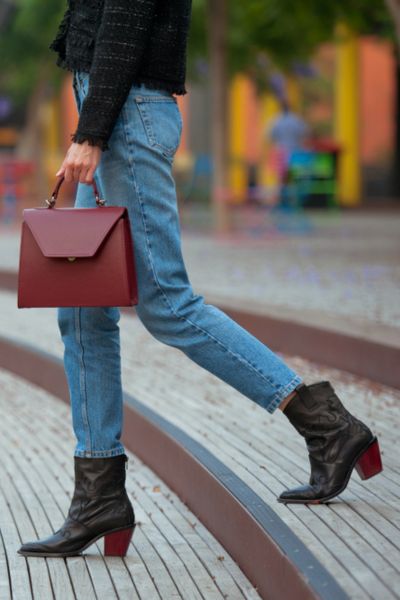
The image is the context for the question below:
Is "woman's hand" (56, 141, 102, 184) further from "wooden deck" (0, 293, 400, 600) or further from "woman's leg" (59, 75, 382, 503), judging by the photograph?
"wooden deck" (0, 293, 400, 600)

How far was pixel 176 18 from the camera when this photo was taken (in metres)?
3.60

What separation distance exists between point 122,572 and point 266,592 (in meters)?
0.47

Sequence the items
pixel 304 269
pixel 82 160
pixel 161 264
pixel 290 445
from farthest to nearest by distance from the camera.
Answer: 1. pixel 304 269
2. pixel 290 445
3. pixel 161 264
4. pixel 82 160

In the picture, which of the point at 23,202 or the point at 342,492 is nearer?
the point at 342,492

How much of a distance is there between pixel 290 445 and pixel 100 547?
994 mm

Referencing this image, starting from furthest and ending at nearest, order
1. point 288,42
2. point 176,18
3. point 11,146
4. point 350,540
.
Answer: point 11,146
point 288,42
point 176,18
point 350,540

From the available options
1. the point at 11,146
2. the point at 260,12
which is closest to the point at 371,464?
the point at 260,12

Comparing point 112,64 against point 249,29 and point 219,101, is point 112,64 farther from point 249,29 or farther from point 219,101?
point 249,29

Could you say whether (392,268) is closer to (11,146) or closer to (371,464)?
(371,464)

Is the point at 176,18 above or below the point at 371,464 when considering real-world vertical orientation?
above

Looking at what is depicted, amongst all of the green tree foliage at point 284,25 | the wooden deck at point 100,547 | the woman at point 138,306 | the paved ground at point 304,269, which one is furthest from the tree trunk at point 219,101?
the woman at point 138,306

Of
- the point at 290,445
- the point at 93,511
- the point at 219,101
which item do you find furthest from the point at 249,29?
the point at 93,511

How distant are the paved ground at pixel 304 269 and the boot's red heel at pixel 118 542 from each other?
2.39m

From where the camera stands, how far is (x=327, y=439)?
3.69 m
